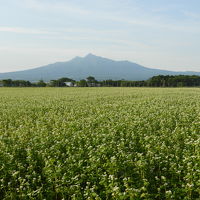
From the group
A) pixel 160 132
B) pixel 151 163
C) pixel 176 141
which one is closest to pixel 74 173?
pixel 151 163

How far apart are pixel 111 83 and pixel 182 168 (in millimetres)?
121112

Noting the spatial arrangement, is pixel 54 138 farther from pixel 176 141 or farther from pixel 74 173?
pixel 176 141

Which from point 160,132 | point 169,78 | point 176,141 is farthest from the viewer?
point 169,78

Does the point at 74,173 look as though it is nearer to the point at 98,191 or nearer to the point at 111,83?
the point at 98,191

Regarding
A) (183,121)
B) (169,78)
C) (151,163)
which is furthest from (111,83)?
(151,163)

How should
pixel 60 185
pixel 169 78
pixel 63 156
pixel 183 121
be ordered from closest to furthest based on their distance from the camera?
pixel 60 185
pixel 63 156
pixel 183 121
pixel 169 78

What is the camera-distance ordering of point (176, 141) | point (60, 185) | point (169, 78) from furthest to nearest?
point (169, 78) → point (176, 141) → point (60, 185)

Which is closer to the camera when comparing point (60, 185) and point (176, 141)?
point (60, 185)

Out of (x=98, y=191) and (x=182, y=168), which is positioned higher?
(x=182, y=168)

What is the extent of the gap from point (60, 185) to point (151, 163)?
9.71 feet

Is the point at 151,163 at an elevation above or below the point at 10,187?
above

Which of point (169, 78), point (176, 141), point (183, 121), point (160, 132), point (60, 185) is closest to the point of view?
point (60, 185)

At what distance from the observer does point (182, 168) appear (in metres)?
7.28

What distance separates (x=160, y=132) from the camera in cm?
1294
